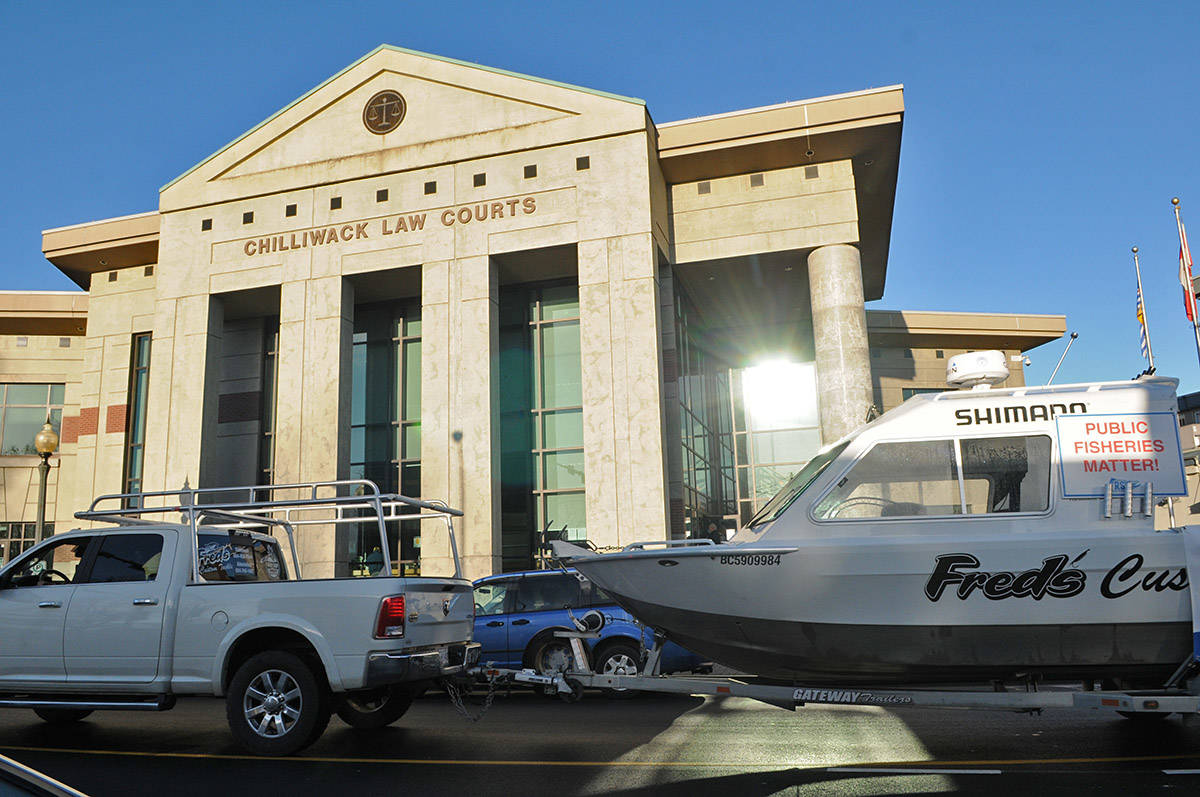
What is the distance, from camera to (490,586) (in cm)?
1230

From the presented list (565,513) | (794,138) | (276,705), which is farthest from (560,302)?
(276,705)

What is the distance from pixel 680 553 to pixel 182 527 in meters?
4.57

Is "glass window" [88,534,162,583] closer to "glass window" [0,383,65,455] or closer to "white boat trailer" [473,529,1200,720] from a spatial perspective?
"white boat trailer" [473,529,1200,720]

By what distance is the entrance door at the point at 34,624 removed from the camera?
7621mm

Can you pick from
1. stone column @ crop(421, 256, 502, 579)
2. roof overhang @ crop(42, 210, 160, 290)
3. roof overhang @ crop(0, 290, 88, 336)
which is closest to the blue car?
stone column @ crop(421, 256, 502, 579)

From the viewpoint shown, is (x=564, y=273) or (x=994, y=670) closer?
(x=994, y=670)

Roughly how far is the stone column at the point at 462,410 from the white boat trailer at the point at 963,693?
1603cm

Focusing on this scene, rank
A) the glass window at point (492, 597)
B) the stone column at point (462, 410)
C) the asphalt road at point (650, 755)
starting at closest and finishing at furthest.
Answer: the asphalt road at point (650, 755)
the glass window at point (492, 597)
the stone column at point (462, 410)

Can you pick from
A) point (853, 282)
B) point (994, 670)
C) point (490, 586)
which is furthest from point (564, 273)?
point (994, 670)

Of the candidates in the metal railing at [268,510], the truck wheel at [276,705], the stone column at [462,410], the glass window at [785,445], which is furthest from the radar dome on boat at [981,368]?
the glass window at [785,445]

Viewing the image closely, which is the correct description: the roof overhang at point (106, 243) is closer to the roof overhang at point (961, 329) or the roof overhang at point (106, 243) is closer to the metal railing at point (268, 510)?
the metal railing at point (268, 510)

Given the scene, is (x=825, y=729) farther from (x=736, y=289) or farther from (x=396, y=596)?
(x=736, y=289)

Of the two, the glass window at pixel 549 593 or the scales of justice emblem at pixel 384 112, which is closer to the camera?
the glass window at pixel 549 593

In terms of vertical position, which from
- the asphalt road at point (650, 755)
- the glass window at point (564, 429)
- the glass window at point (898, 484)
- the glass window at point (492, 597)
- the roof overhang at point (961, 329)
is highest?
the roof overhang at point (961, 329)
